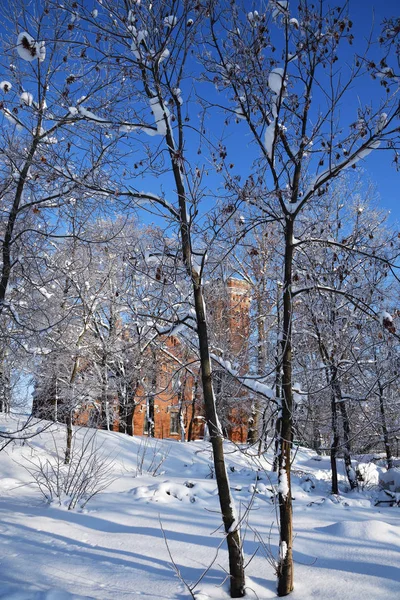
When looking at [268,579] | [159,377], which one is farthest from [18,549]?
[159,377]

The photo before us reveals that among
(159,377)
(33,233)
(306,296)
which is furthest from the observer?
(159,377)

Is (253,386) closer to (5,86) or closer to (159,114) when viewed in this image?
(159,114)

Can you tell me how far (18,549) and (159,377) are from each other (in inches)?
546

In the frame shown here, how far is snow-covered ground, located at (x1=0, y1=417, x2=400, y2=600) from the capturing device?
3596mm

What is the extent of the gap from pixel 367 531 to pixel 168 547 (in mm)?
2160

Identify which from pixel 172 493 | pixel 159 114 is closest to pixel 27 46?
pixel 159 114

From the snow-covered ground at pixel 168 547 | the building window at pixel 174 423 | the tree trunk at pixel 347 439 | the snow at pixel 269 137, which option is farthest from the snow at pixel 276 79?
the building window at pixel 174 423

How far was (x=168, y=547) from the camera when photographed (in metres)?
4.41

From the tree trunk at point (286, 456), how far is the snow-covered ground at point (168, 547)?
0.19 meters

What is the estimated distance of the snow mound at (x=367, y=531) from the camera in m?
4.59

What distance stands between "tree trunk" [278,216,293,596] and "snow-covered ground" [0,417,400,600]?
0.19 m

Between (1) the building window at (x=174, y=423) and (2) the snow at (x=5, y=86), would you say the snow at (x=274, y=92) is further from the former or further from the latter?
(1) the building window at (x=174, y=423)

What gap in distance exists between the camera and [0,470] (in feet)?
30.4

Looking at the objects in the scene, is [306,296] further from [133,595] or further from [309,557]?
[133,595]
